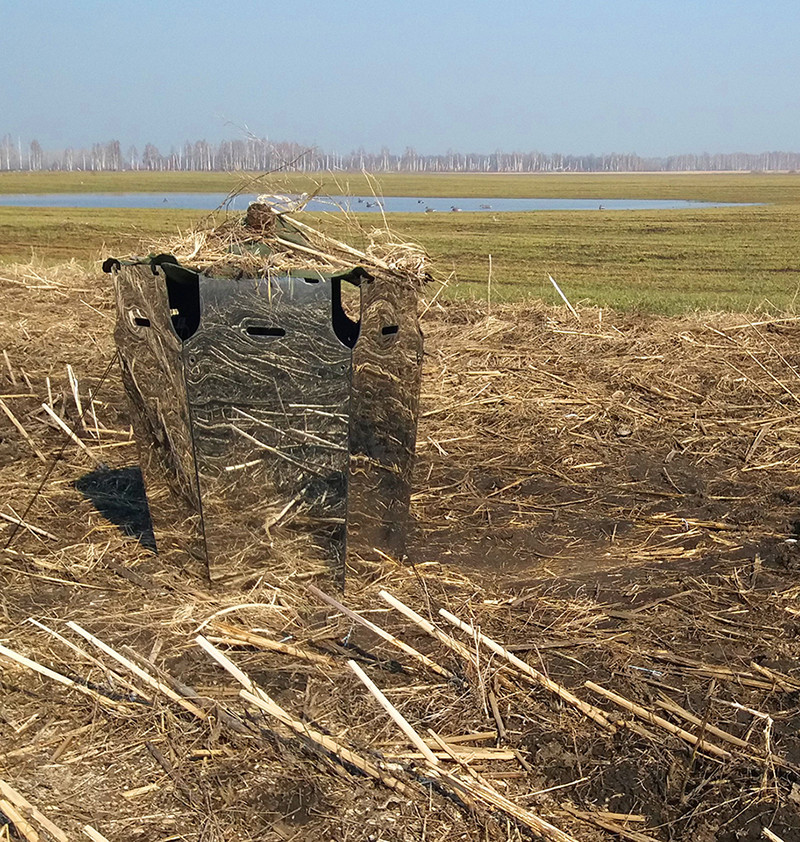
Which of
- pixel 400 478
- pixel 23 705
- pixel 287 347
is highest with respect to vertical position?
pixel 287 347

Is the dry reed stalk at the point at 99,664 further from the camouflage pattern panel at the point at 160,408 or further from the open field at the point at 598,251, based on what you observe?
the open field at the point at 598,251

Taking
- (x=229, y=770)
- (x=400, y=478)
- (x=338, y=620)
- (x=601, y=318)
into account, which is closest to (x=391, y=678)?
(x=338, y=620)

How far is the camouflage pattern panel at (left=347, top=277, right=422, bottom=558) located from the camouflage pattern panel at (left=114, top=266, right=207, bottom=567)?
73 centimetres

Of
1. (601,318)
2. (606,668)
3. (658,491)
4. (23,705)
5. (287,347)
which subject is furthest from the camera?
(601,318)

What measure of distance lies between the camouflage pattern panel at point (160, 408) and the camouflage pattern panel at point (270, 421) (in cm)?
9

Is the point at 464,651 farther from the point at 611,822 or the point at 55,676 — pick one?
the point at 55,676

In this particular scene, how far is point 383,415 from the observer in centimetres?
413

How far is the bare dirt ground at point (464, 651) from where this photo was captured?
2801 millimetres

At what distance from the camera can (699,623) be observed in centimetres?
397

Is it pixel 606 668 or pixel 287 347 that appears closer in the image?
pixel 606 668

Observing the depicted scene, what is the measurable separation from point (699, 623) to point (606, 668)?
625 millimetres

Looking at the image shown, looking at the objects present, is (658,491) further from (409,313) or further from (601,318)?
(601,318)

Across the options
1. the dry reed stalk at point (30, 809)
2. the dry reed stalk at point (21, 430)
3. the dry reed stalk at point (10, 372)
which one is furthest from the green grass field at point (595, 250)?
the dry reed stalk at point (30, 809)

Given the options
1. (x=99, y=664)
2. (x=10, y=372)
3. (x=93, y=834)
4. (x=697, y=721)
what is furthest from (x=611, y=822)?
(x=10, y=372)
